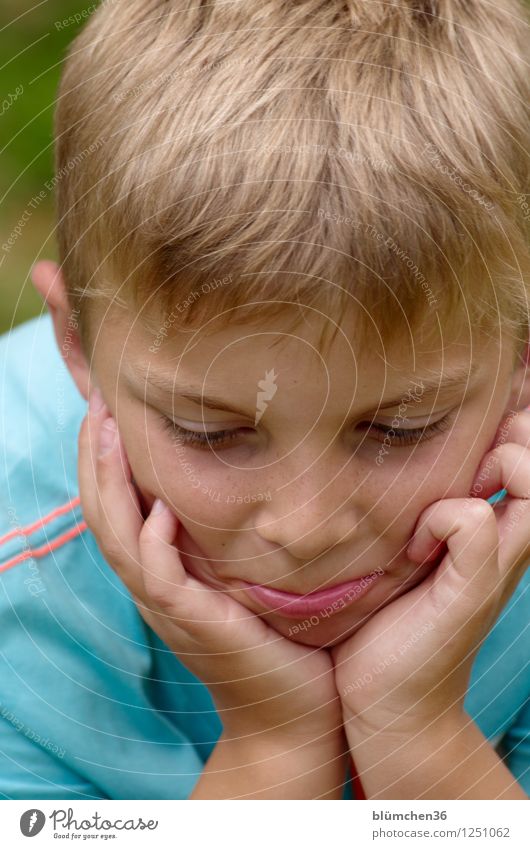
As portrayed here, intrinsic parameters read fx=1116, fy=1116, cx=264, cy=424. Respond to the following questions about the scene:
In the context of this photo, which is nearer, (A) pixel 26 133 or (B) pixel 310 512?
(B) pixel 310 512

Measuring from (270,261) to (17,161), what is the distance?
4.33 ft

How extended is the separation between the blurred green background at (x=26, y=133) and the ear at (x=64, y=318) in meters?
0.72

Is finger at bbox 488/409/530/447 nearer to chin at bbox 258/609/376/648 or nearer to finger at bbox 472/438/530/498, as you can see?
finger at bbox 472/438/530/498

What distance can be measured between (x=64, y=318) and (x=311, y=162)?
0.39 m

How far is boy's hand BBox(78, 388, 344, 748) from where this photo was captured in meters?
1.09

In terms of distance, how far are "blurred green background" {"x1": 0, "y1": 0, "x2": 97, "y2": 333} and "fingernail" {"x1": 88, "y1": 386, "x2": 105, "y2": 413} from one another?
30.8 inches

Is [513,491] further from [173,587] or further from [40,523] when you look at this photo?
[40,523]

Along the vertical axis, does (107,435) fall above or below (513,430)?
above

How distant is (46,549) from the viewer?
1260mm

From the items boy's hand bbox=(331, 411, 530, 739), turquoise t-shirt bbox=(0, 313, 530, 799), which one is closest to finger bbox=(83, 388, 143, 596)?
turquoise t-shirt bbox=(0, 313, 530, 799)

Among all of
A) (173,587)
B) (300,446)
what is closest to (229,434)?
(300,446)

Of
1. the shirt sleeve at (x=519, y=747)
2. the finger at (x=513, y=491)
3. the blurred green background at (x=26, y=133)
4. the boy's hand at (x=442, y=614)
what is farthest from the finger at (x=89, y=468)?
the blurred green background at (x=26, y=133)

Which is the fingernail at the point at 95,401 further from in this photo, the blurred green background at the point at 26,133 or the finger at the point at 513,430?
the blurred green background at the point at 26,133
